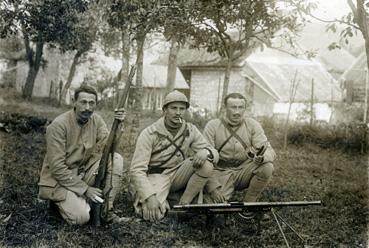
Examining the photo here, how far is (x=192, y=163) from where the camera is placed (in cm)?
484

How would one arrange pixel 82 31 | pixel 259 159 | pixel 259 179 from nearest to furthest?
pixel 259 159
pixel 259 179
pixel 82 31

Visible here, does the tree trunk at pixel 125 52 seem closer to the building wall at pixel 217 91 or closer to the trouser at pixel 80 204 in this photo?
the trouser at pixel 80 204

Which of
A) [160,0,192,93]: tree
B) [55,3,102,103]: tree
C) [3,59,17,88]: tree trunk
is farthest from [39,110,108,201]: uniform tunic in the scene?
[3,59,17,88]: tree trunk

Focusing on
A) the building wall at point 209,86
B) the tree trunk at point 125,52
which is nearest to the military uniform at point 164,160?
the tree trunk at point 125,52

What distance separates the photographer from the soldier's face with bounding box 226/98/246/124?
5133 millimetres

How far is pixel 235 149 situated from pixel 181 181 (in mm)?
769

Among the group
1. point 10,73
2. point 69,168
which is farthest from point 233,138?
point 10,73

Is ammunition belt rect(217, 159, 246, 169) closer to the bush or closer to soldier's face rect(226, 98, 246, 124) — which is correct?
soldier's face rect(226, 98, 246, 124)

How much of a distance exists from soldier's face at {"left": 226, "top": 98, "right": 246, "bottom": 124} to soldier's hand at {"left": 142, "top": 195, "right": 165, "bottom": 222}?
4.27 feet

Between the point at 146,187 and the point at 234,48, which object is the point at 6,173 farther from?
the point at 234,48

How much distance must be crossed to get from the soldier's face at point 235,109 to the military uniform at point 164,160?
431mm

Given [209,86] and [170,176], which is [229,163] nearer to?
[170,176]

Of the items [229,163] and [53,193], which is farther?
[229,163]

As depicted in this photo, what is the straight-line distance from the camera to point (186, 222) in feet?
16.0
